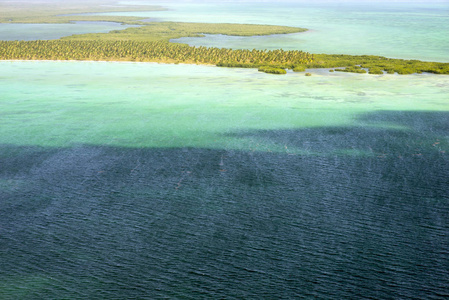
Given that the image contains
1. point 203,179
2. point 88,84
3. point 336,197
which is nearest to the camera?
point 336,197

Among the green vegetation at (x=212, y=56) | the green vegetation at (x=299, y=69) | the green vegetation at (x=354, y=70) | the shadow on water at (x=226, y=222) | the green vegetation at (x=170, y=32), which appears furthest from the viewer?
the green vegetation at (x=170, y=32)

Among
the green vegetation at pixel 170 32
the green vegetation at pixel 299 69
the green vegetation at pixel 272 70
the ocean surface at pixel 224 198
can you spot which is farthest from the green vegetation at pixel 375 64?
the green vegetation at pixel 170 32

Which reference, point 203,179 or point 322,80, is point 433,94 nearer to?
point 322,80

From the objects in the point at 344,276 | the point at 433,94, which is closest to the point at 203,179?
the point at 344,276

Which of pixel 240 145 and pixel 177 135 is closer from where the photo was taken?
pixel 240 145

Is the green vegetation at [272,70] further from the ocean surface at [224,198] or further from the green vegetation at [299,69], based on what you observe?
the ocean surface at [224,198]

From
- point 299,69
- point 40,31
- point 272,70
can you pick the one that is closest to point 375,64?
point 299,69
